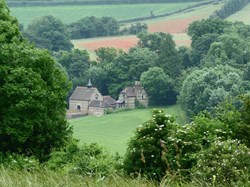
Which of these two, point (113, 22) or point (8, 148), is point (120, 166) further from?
point (113, 22)

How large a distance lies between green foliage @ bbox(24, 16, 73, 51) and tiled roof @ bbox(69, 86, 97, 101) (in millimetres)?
25071

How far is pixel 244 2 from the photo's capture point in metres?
153

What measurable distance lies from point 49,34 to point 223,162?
373 feet

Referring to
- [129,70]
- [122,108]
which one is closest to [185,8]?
[129,70]

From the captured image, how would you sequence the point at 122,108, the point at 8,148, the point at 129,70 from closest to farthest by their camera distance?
the point at 8,148, the point at 122,108, the point at 129,70

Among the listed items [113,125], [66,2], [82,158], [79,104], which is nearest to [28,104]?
[82,158]

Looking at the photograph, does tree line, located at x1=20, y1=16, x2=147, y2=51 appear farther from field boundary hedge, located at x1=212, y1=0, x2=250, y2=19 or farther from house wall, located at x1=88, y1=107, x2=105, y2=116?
house wall, located at x1=88, y1=107, x2=105, y2=116

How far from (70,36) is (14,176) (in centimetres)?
12501

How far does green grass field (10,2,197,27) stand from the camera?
152m

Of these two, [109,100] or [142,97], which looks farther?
[142,97]

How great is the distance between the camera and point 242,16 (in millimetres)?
139875

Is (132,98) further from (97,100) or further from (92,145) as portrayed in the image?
(92,145)

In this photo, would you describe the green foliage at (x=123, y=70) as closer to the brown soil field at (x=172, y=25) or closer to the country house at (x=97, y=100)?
the country house at (x=97, y=100)

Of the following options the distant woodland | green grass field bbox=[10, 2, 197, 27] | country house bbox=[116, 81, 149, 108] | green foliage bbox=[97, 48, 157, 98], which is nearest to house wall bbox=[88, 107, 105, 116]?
country house bbox=[116, 81, 149, 108]
